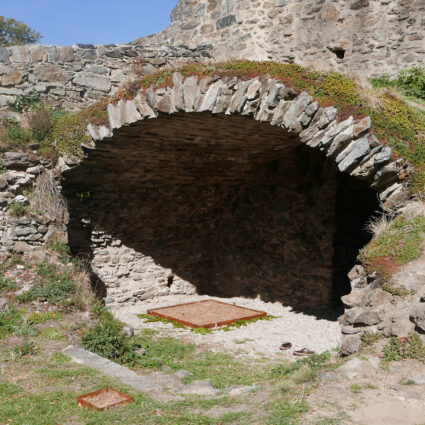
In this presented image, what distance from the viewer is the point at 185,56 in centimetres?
1091

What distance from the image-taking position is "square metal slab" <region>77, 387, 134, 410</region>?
13.1 ft

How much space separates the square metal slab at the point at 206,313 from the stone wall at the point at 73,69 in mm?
4344

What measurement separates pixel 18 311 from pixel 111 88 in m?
5.31

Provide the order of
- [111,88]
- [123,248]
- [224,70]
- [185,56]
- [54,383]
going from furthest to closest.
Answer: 1. [185,56]
2. [111,88]
3. [123,248]
4. [224,70]
5. [54,383]

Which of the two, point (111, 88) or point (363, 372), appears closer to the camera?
point (363, 372)

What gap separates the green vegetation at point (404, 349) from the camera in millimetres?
3832

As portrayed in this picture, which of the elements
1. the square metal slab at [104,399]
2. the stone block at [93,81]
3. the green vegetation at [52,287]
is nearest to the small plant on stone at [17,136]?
the stone block at [93,81]

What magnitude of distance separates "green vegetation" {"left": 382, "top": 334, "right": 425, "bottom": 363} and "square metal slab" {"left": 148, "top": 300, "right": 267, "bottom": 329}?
4180 millimetres

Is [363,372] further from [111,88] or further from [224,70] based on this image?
[111,88]

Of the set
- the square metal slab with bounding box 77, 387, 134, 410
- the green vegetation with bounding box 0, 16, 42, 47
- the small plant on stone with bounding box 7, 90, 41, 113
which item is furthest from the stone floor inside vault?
the green vegetation with bounding box 0, 16, 42, 47

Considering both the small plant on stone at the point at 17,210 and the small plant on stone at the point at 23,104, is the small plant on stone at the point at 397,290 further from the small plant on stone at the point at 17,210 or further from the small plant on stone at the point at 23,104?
the small plant on stone at the point at 23,104

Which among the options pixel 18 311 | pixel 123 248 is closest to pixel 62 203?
pixel 123 248

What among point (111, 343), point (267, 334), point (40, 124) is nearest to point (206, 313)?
point (267, 334)

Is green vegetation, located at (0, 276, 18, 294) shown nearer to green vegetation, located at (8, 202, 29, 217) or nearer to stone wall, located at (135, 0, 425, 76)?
green vegetation, located at (8, 202, 29, 217)
